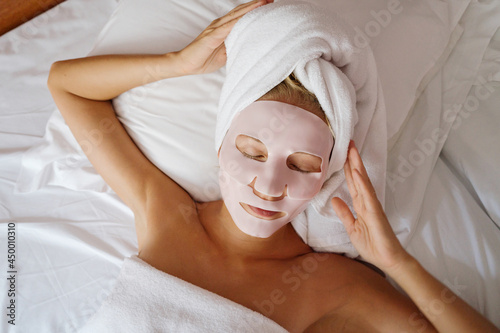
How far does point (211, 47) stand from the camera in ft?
3.99

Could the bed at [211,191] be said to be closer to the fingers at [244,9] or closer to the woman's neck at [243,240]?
the woman's neck at [243,240]

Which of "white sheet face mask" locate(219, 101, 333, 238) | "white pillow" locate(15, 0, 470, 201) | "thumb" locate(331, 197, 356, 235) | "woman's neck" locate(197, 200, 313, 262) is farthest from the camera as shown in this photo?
"white pillow" locate(15, 0, 470, 201)

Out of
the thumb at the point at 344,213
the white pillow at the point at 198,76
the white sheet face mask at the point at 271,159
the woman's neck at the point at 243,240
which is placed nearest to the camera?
the white sheet face mask at the point at 271,159

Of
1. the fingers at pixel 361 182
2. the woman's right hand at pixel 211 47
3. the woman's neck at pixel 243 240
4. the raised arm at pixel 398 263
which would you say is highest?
the woman's right hand at pixel 211 47

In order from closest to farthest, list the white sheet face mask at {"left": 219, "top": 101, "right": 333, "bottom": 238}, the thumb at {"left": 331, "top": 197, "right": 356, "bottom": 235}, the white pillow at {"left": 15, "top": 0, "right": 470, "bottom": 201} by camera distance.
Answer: the white sheet face mask at {"left": 219, "top": 101, "right": 333, "bottom": 238} < the thumb at {"left": 331, "top": 197, "right": 356, "bottom": 235} < the white pillow at {"left": 15, "top": 0, "right": 470, "bottom": 201}

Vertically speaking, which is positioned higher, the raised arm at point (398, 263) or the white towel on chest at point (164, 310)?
the raised arm at point (398, 263)

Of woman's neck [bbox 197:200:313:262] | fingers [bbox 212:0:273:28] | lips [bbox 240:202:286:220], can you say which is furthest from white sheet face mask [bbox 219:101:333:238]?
fingers [bbox 212:0:273:28]

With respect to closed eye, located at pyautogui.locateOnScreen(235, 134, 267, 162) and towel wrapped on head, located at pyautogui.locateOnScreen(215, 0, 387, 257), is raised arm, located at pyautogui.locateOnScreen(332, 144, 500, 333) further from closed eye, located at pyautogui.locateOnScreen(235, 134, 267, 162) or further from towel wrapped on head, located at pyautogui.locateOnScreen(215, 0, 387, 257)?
closed eye, located at pyautogui.locateOnScreen(235, 134, 267, 162)

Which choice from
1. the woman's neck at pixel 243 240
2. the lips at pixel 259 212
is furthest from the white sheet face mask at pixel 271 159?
the woman's neck at pixel 243 240

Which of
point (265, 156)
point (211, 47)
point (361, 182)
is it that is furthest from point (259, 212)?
point (211, 47)

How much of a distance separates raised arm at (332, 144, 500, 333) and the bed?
17 centimetres

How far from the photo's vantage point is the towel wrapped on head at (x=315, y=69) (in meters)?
1.03

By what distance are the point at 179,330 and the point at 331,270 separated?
473 millimetres

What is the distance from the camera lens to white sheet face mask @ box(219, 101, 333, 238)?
40.0 inches
